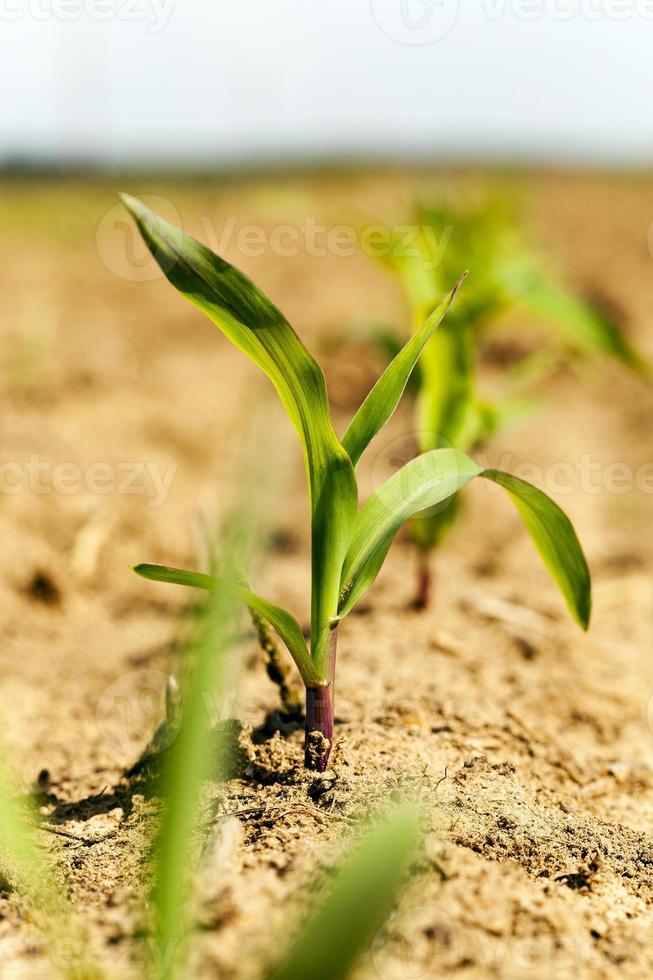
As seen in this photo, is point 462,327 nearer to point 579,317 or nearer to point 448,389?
point 448,389

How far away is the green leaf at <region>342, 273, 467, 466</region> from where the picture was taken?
33.2 inches

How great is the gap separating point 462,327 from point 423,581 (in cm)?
49

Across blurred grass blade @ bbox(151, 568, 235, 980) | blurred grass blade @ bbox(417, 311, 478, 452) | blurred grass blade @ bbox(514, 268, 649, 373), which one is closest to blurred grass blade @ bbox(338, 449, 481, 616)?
blurred grass blade @ bbox(151, 568, 235, 980)

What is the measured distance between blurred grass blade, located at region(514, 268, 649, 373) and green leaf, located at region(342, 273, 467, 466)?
1.09 m

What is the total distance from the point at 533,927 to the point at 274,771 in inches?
12.3

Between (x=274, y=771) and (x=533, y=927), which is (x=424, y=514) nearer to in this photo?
(x=274, y=771)

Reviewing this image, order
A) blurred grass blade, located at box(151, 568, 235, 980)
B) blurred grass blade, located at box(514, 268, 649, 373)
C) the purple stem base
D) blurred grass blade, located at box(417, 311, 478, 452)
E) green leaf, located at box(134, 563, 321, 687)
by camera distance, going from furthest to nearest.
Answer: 1. blurred grass blade, located at box(514, 268, 649, 373)
2. blurred grass blade, located at box(417, 311, 478, 452)
3. the purple stem base
4. green leaf, located at box(134, 563, 321, 687)
5. blurred grass blade, located at box(151, 568, 235, 980)

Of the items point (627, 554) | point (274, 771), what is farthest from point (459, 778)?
point (627, 554)

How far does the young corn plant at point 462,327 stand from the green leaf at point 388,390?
435mm

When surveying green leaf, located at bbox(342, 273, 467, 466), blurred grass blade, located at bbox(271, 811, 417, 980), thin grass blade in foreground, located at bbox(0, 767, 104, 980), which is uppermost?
green leaf, located at bbox(342, 273, 467, 466)

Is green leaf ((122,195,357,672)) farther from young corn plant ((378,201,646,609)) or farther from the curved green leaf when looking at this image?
young corn plant ((378,201,646,609))

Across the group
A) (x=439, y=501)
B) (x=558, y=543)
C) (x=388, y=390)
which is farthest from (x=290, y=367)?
(x=558, y=543)

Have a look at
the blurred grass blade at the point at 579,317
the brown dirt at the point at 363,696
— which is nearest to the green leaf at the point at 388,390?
the brown dirt at the point at 363,696

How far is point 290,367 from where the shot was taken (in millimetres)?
827
